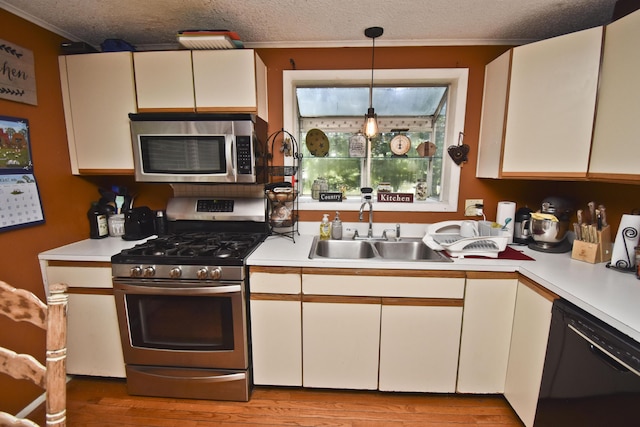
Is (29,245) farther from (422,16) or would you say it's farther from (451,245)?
(422,16)

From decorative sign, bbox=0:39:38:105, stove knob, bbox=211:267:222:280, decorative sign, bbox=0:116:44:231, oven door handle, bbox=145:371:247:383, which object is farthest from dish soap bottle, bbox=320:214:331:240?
decorative sign, bbox=0:39:38:105

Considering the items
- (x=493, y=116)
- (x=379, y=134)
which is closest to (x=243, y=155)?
(x=379, y=134)

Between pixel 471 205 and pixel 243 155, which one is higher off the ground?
pixel 243 155

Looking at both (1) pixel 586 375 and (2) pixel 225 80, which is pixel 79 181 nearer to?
(2) pixel 225 80

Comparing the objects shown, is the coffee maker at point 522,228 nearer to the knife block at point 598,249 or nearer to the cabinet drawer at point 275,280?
the knife block at point 598,249

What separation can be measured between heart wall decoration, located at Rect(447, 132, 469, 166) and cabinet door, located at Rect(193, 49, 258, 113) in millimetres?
1468

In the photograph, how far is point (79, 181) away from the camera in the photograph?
1959 millimetres

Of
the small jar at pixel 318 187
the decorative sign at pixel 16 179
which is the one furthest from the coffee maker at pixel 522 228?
Result: the decorative sign at pixel 16 179

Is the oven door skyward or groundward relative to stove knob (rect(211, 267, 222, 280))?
groundward

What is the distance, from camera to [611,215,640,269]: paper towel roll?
135 centimetres

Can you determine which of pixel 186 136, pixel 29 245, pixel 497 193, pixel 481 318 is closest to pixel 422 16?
pixel 497 193

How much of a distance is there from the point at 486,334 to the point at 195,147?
2.09 meters

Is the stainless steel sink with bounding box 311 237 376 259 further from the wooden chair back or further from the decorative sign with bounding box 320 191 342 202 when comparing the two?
the wooden chair back

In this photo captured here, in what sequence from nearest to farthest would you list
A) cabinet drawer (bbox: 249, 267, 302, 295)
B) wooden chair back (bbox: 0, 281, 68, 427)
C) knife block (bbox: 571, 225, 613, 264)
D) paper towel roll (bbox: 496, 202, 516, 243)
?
1. wooden chair back (bbox: 0, 281, 68, 427)
2. knife block (bbox: 571, 225, 613, 264)
3. cabinet drawer (bbox: 249, 267, 302, 295)
4. paper towel roll (bbox: 496, 202, 516, 243)
